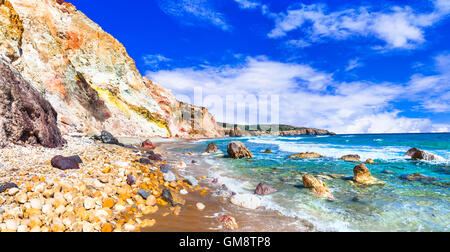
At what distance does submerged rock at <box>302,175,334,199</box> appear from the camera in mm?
5969

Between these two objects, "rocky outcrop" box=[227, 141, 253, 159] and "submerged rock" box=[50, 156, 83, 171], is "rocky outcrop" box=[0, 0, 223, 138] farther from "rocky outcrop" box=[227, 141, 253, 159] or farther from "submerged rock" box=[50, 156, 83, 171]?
"rocky outcrop" box=[227, 141, 253, 159]

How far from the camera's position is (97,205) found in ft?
12.0

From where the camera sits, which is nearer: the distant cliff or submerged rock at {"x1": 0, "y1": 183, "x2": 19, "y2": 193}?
submerged rock at {"x1": 0, "y1": 183, "x2": 19, "y2": 193}

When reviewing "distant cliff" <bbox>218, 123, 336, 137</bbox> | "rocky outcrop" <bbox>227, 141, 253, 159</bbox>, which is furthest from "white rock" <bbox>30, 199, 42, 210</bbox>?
"distant cliff" <bbox>218, 123, 336, 137</bbox>

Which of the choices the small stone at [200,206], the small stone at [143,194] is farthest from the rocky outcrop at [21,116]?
the small stone at [200,206]

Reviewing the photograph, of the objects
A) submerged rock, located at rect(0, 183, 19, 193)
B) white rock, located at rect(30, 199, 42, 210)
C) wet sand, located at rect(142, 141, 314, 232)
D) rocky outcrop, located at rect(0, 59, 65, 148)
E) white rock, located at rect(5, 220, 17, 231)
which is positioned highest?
rocky outcrop, located at rect(0, 59, 65, 148)

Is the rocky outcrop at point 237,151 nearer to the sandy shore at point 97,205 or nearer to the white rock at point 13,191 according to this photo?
the sandy shore at point 97,205

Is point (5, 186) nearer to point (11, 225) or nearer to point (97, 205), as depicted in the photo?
point (11, 225)

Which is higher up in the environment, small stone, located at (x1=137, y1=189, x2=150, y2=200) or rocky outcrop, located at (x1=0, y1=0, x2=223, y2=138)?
rocky outcrop, located at (x1=0, y1=0, x2=223, y2=138)

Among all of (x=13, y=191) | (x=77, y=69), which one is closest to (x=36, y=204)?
(x=13, y=191)

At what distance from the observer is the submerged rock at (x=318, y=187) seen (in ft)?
19.6

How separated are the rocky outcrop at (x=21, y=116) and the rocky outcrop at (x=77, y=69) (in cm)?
673

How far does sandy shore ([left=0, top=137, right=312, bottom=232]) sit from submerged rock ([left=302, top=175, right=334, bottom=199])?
2.30m

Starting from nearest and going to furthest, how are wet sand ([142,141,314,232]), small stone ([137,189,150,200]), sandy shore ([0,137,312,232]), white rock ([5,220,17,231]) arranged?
white rock ([5,220,17,231]) < sandy shore ([0,137,312,232]) < wet sand ([142,141,314,232]) < small stone ([137,189,150,200])
